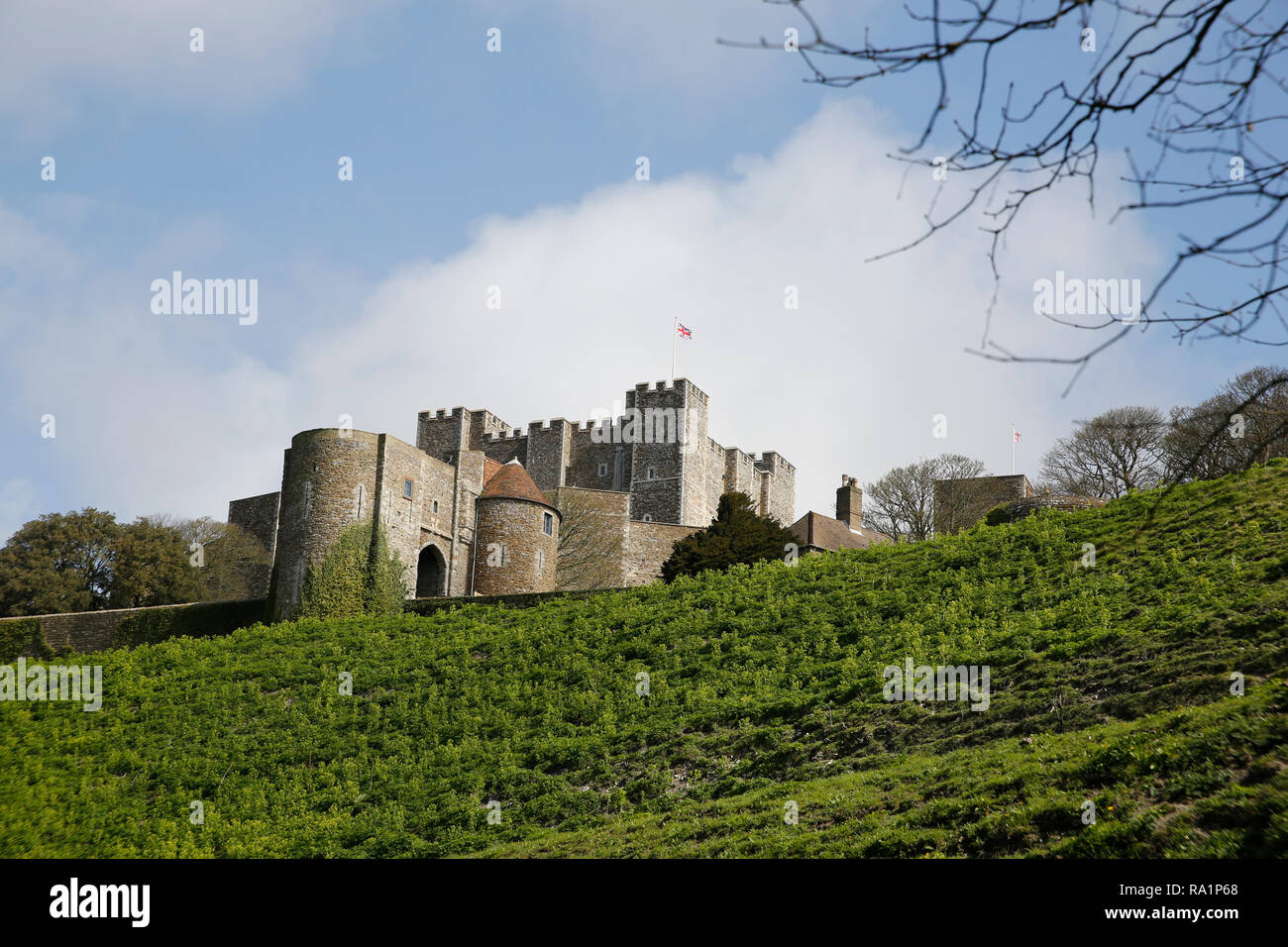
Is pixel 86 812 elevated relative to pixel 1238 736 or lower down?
lower down

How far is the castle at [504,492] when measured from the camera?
3281 cm

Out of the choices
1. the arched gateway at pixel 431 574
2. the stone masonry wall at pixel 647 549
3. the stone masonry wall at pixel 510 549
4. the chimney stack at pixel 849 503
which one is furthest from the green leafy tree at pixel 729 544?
the chimney stack at pixel 849 503

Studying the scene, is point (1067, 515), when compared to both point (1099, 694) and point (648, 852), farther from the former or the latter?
point (648, 852)

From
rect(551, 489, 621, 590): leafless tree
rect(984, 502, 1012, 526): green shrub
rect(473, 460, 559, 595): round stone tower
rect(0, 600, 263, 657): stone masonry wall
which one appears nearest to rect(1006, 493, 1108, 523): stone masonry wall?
rect(984, 502, 1012, 526): green shrub

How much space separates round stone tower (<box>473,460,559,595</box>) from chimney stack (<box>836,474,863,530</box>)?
1780cm

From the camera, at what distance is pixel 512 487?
1419 inches

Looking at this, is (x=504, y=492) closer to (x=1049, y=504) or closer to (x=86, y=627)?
(x=86, y=627)

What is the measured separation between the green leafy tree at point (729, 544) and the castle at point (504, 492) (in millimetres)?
8493

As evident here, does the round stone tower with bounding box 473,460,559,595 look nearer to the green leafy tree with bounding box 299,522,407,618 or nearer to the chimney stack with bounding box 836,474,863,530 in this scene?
the green leafy tree with bounding box 299,522,407,618

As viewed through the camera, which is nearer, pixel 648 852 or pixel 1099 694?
pixel 648 852

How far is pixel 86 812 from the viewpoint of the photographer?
1591 cm
